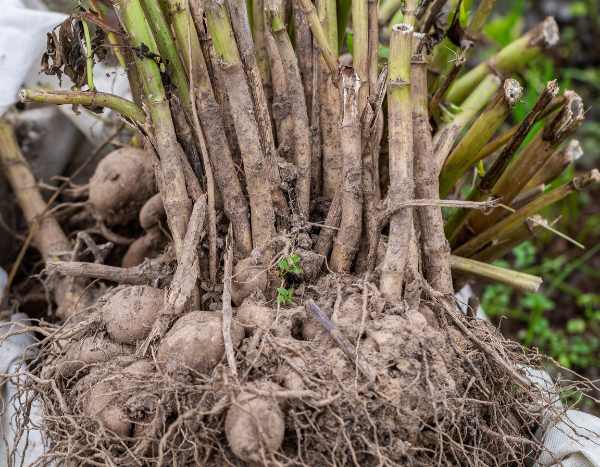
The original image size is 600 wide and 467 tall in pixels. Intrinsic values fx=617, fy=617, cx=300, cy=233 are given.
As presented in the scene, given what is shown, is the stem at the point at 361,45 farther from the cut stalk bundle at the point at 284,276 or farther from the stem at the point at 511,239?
the stem at the point at 511,239

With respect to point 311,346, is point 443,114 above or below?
A: above

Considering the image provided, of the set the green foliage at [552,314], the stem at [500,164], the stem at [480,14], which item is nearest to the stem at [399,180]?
the stem at [500,164]

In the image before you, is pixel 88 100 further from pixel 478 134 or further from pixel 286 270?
pixel 478 134

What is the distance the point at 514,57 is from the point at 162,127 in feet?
2.92

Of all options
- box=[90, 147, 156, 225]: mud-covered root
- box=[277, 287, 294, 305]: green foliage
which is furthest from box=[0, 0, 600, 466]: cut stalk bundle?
box=[90, 147, 156, 225]: mud-covered root

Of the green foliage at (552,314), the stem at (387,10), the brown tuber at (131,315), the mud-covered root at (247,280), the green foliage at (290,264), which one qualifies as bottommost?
the green foliage at (552,314)

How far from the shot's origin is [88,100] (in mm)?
1073

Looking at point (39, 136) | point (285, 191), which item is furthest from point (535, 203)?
point (39, 136)

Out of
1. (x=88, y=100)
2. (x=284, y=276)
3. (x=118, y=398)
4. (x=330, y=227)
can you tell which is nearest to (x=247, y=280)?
(x=284, y=276)

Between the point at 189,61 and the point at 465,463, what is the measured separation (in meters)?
0.83

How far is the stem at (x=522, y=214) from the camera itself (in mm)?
1347

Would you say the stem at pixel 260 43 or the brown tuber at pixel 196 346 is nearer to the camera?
the brown tuber at pixel 196 346

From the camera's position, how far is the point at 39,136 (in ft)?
5.86

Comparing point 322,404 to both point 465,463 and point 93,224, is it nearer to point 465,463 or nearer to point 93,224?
point 465,463
